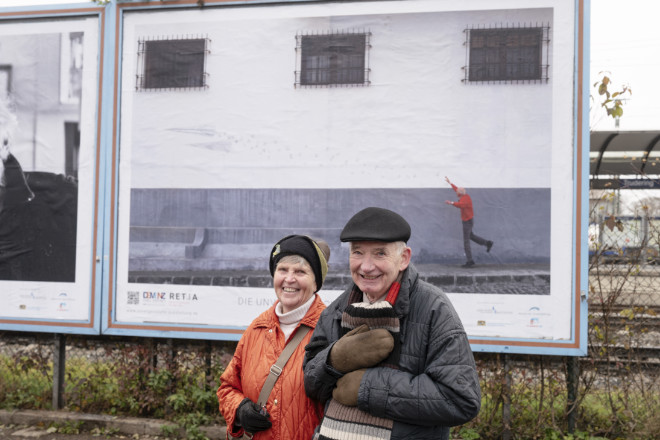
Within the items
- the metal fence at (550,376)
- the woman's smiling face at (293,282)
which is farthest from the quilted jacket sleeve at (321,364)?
the metal fence at (550,376)

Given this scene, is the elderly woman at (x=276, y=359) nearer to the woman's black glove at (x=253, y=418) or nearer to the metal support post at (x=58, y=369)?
the woman's black glove at (x=253, y=418)

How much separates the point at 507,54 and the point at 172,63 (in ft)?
10.0

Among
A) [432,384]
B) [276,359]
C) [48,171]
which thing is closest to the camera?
[432,384]

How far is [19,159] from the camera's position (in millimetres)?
5238

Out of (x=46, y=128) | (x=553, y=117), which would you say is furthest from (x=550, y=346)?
(x=46, y=128)

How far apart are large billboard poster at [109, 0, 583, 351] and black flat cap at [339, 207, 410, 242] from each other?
2.60m

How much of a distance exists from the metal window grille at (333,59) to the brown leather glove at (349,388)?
10.9 ft

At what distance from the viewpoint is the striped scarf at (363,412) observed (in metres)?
1.98

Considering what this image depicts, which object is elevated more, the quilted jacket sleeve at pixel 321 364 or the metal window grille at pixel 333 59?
the metal window grille at pixel 333 59

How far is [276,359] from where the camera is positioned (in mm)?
2584

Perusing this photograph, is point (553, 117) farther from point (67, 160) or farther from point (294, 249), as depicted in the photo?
point (67, 160)

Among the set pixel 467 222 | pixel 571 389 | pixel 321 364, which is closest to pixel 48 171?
pixel 467 222

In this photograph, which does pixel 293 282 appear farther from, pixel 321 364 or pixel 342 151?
pixel 342 151

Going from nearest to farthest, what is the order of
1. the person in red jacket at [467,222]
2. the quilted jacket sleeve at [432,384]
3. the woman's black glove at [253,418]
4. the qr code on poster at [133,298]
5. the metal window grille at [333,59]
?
the quilted jacket sleeve at [432,384] → the woman's black glove at [253,418] → the person in red jacket at [467,222] → the metal window grille at [333,59] → the qr code on poster at [133,298]
